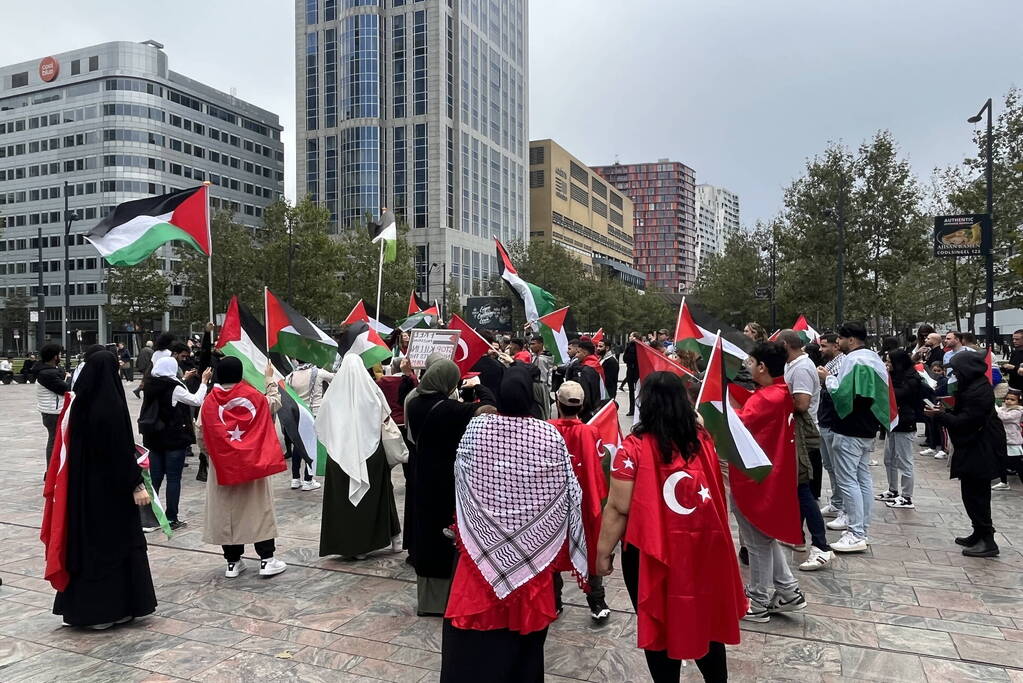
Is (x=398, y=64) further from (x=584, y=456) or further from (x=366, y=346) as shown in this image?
(x=584, y=456)

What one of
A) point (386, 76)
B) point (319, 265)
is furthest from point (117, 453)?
point (386, 76)

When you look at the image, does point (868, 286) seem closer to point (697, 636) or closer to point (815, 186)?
point (815, 186)

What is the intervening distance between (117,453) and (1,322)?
8399cm

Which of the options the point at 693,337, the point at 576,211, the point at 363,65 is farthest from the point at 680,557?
the point at 576,211

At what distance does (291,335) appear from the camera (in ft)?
25.9

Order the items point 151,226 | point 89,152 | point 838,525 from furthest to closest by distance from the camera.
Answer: point 89,152 < point 151,226 < point 838,525

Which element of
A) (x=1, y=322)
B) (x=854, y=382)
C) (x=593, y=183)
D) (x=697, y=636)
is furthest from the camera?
(x=593, y=183)

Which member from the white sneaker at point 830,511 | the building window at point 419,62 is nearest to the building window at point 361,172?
the building window at point 419,62

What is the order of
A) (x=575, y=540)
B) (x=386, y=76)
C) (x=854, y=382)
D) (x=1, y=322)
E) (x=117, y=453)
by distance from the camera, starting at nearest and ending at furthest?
1. (x=575, y=540)
2. (x=117, y=453)
3. (x=854, y=382)
4. (x=1, y=322)
5. (x=386, y=76)

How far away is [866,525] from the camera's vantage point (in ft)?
22.8

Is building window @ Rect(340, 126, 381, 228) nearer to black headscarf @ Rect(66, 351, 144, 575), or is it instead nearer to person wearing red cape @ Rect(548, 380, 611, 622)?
black headscarf @ Rect(66, 351, 144, 575)

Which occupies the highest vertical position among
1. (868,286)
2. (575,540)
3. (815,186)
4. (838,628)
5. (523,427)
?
(815,186)

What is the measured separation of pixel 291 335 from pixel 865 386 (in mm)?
5571

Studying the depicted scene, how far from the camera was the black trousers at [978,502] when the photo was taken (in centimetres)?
664
